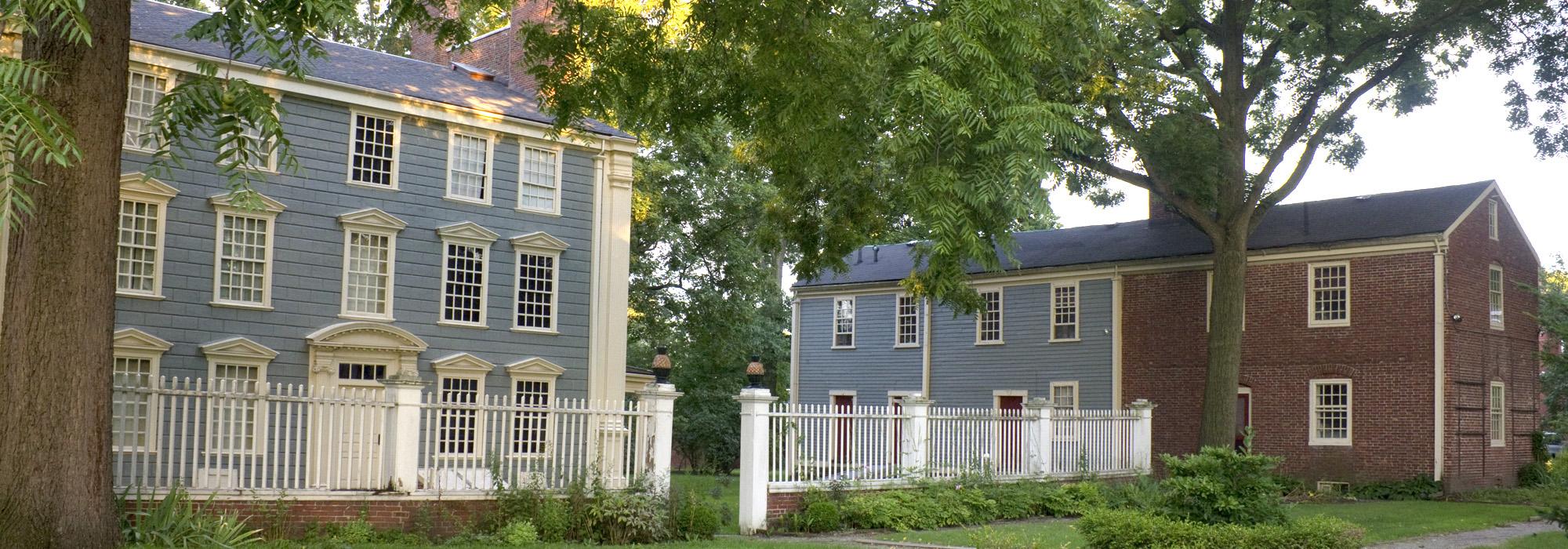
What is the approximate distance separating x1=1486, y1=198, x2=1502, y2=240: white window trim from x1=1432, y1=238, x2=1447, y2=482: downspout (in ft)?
8.63

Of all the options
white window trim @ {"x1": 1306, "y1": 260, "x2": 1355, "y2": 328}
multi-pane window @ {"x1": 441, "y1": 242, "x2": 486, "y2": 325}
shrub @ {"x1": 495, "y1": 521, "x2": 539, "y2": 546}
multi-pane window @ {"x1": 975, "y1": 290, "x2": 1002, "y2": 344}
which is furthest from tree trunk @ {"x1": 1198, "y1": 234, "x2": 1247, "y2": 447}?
shrub @ {"x1": 495, "y1": 521, "x2": 539, "y2": 546}

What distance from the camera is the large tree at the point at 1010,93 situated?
380 inches

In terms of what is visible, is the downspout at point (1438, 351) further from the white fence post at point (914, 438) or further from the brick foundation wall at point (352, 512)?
the brick foundation wall at point (352, 512)

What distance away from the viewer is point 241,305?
20.7m

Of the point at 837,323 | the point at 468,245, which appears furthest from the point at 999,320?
the point at 468,245

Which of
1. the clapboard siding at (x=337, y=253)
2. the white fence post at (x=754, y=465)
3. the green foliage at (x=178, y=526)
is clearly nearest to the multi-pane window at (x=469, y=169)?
the clapboard siding at (x=337, y=253)

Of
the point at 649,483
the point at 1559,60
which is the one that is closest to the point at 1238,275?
the point at 1559,60

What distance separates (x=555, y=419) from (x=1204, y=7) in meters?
16.5

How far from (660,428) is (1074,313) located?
1856cm

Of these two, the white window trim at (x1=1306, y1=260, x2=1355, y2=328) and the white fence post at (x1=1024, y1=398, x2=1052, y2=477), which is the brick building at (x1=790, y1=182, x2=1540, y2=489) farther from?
the white fence post at (x1=1024, y1=398, x2=1052, y2=477)

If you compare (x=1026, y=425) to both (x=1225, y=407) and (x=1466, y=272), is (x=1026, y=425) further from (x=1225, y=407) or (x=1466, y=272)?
(x=1466, y=272)

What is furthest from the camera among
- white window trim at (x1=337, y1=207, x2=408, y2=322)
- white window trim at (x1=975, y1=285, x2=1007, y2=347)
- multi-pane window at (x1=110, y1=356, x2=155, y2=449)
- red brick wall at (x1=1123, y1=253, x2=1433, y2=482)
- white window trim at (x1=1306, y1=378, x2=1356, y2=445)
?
white window trim at (x1=975, y1=285, x2=1007, y2=347)

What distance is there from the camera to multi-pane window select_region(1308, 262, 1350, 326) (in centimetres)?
2723

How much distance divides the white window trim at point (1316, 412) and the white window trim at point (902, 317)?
33.3 ft
